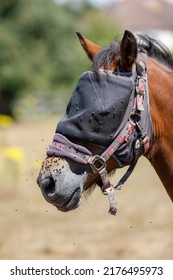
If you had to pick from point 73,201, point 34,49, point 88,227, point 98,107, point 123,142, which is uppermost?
point 98,107

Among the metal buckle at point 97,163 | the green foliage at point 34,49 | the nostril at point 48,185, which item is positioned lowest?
the green foliage at point 34,49

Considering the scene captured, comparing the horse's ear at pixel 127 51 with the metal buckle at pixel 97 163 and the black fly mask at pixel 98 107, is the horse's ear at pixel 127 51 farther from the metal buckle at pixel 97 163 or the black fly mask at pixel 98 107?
the metal buckle at pixel 97 163

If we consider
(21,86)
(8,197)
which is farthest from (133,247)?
(21,86)

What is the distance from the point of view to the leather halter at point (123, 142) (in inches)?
121

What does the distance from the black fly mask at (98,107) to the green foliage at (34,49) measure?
30708 mm

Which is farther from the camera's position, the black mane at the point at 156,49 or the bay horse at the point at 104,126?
the black mane at the point at 156,49

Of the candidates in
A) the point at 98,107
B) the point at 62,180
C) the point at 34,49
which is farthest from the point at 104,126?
the point at 34,49

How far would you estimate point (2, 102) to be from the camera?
Result: 118 feet

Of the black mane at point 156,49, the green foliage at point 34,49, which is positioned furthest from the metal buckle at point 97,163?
the green foliage at point 34,49

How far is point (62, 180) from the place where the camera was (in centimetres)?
306

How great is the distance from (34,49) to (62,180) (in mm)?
32642

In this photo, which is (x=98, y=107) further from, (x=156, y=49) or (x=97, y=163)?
(x=156, y=49)

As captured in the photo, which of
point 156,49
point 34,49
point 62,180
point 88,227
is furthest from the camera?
point 34,49
